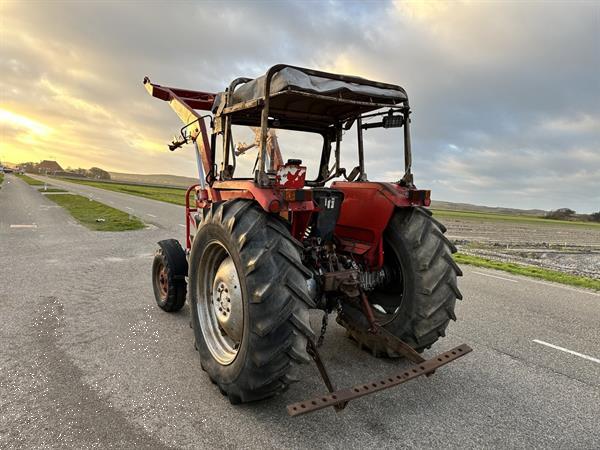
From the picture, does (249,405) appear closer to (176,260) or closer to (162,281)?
(176,260)

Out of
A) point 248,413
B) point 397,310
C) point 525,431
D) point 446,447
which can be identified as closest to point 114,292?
point 248,413

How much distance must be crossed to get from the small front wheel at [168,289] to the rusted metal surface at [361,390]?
9.55 feet

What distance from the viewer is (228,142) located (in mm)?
4121

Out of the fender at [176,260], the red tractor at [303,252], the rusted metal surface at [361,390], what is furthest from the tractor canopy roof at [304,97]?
the rusted metal surface at [361,390]

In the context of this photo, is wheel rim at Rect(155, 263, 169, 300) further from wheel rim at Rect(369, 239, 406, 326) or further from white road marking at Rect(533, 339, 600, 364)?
white road marking at Rect(533, 339, 600, 364)

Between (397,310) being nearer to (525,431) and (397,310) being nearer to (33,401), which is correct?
(525,431)

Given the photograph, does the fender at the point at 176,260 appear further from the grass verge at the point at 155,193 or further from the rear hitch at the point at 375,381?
the grass verge at the point at 155,193

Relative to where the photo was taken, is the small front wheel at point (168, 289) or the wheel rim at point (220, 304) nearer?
the wheel rim at point (220, 304)

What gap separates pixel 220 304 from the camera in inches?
143

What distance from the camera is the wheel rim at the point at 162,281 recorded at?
5.32 m

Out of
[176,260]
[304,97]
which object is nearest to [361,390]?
[304,97]

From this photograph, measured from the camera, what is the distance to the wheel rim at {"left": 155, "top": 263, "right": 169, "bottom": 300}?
17.4 ft

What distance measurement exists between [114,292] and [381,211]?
4563 millimetres

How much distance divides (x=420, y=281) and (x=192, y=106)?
458 cm
